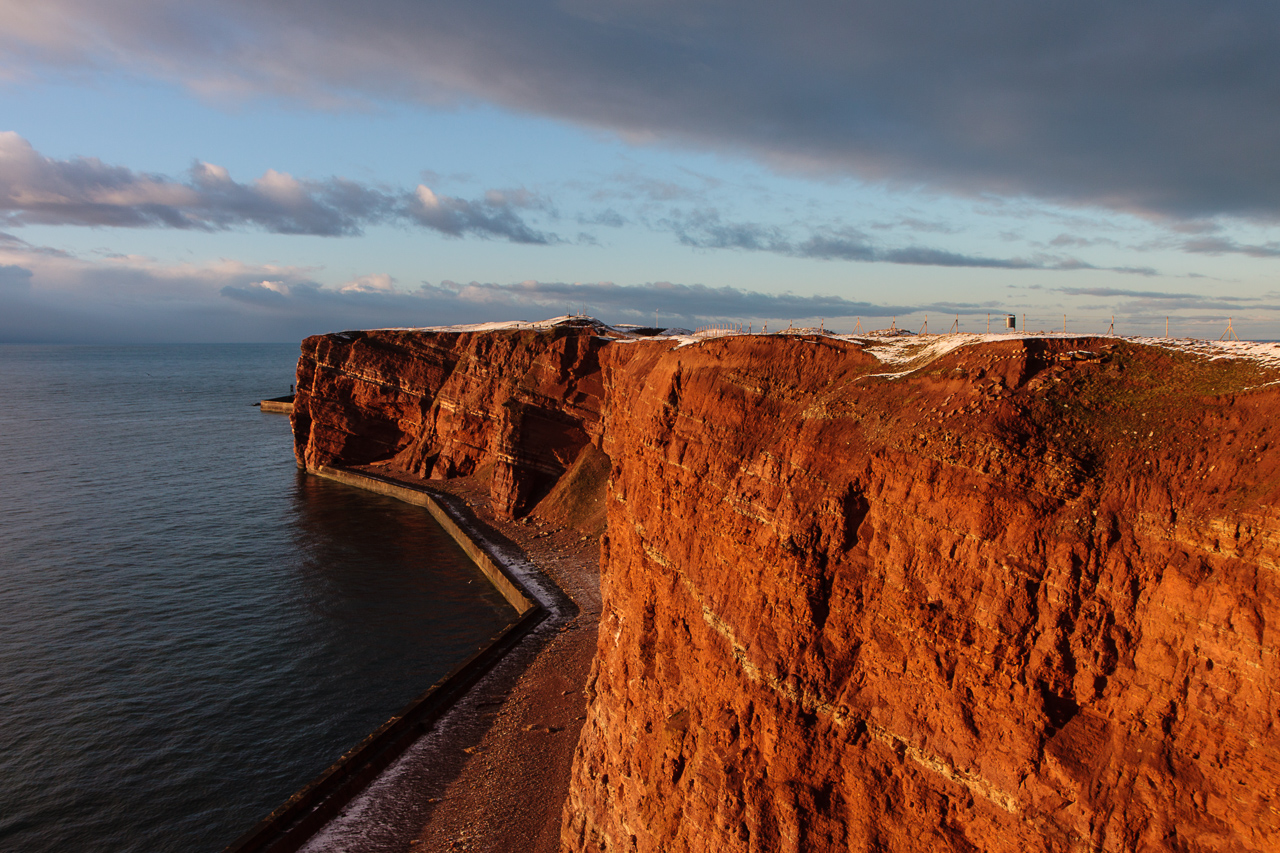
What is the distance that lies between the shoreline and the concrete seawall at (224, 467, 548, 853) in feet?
0.18

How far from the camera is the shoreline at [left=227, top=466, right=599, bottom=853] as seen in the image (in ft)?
84.6

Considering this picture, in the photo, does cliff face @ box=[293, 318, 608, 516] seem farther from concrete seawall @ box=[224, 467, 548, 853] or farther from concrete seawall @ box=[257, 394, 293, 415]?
concrete seawall @ box=[257, 394, 293, 415]

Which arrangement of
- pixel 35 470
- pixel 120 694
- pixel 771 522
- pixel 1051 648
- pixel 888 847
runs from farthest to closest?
pixel 35 470, pixel 120 694, pixel 771 522, pixel 888 847, pixel 1051 648

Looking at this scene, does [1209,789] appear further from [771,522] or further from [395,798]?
[395,798]

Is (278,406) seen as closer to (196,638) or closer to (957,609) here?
(196,638)

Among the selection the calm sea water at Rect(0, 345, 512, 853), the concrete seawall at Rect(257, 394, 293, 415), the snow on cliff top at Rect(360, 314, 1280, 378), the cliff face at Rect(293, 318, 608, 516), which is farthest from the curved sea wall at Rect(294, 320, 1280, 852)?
the concrete seawall at Rect(257, 394, 293, 415)

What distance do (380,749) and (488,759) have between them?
5046mm

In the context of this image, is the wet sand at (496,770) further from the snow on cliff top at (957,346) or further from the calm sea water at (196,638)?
the snow on cliff top at (957,346)

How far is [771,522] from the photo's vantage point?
16594 mm

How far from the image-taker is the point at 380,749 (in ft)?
99.2

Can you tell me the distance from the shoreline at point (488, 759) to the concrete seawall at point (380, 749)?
0.18 feet

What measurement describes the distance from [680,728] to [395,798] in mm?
16712

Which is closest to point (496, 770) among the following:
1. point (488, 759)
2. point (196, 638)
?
point (488, 759)

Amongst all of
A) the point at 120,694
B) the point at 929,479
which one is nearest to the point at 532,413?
the point at 120,694
